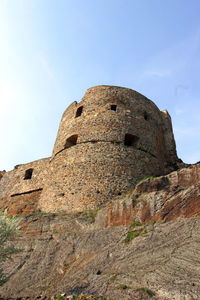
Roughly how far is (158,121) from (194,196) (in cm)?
686

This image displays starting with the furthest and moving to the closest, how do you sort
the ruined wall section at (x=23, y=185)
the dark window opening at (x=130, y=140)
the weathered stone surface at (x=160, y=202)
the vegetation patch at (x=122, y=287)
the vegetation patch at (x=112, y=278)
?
1. the ruined wall section at (x=23, y=185)
2. the dark window opening at (x=130, y=140)
3. the weathered stone surface at (x=160, y=202)
4. the vegetation patch at (x=112, y=278)
5. the vegetation patch at (x=122, y=287)

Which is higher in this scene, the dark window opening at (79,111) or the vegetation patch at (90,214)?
the dark window opening at (79,111)

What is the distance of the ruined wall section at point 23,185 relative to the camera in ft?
41.8

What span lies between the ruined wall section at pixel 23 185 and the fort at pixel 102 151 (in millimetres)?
69

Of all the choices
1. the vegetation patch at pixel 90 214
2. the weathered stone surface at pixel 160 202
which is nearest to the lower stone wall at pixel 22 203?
the vegetation patch at pixel 90 214

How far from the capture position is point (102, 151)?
32.1 ft

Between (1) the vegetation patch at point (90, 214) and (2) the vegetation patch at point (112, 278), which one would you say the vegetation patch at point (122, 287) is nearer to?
(2) the vegetation patch at point (112, 278)

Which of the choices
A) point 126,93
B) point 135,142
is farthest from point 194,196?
point 126,93

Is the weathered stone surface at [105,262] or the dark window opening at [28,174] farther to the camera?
the dark window opening at [28,174]

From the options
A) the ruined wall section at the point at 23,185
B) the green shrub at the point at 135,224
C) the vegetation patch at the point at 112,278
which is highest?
the ruined wall section at the point at 23,185

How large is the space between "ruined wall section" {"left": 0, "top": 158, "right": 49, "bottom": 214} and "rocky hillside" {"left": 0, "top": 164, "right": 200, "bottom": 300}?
4.33 metres

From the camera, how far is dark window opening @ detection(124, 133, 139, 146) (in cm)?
1054

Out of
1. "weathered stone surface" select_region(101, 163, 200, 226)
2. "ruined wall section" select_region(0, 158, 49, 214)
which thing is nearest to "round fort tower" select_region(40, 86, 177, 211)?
"weathered stone surface" select_region(101, 163, 200, 226)

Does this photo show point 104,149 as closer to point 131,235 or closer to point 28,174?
point 131,235
